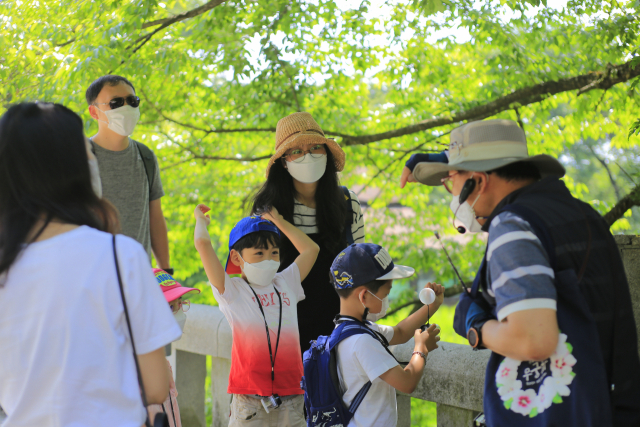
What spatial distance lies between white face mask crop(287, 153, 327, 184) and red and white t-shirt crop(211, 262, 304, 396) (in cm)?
72

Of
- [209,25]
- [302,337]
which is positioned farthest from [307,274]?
[209,25]

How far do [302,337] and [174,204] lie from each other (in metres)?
4.32

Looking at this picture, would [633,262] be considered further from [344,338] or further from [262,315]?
[262,315]

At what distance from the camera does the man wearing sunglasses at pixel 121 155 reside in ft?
11.0

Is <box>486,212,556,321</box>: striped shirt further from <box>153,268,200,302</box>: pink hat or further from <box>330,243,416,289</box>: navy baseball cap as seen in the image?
<box>153,268,200,302</box>: pink hat

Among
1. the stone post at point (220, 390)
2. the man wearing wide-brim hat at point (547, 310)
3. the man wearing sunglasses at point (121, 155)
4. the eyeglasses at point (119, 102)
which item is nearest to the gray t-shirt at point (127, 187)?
the man wearing sunglasses at point (121, 155)

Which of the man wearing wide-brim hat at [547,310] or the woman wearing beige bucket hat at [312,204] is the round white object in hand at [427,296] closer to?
the man wearing wide-brim hat at [547,310]

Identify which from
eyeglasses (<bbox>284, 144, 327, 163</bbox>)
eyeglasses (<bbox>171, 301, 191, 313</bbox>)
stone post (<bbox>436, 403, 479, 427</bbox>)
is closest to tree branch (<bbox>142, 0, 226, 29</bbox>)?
eyeglasses (<bbox>284, 144, 327, 163</bbox>)

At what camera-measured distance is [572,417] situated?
1.51 meters

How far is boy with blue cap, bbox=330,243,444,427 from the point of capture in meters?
2.25

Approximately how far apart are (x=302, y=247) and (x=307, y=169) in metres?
0.54

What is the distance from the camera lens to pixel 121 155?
341 centimetres

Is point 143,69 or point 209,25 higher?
point 209,25

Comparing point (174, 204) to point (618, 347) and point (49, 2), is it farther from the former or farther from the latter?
point (618, 347)
